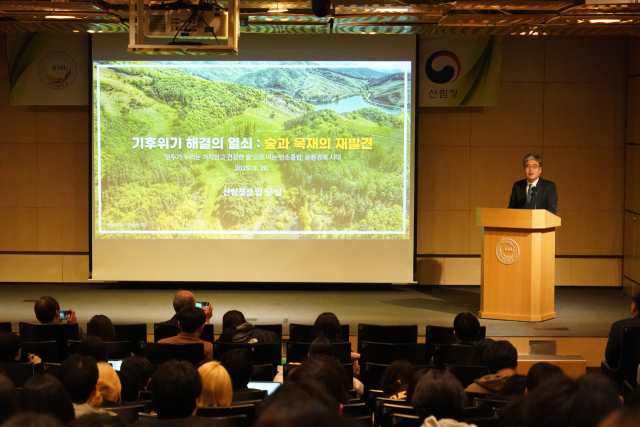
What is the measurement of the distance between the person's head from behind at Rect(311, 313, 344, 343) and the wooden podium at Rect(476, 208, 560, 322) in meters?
2.69

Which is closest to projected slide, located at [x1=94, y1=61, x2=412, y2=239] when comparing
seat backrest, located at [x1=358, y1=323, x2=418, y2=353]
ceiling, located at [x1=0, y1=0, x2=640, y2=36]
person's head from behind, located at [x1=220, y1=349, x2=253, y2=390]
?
ceiling, located at [x1=0, y1=0, x2=640, y2=36]

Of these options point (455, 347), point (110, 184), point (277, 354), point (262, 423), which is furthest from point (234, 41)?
point (262, 423)

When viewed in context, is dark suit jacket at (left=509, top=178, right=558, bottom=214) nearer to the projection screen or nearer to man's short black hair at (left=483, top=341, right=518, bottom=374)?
the projection screen

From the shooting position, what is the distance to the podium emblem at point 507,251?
719 cm

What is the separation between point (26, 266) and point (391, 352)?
21.3 ft

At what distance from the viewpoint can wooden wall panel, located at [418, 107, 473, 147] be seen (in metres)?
9.60

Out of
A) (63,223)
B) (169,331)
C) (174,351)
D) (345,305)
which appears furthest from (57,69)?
(174,351)

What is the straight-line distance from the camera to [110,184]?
9.22 m

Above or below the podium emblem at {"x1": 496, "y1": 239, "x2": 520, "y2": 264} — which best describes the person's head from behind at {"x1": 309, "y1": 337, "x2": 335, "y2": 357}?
below

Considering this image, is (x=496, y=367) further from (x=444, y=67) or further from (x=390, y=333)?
(x=444, y=67)

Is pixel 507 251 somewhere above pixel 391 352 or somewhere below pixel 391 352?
above

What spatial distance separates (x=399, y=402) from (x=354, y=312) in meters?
4.59

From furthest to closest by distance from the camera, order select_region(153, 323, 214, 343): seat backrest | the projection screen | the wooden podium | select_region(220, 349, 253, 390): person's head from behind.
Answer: the projection screen, the wooden podium, select_region(153, 323, 214, 343): seat backrest, select_region(220, 349, 253, 390): person's head from behind

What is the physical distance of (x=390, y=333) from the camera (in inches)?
223
